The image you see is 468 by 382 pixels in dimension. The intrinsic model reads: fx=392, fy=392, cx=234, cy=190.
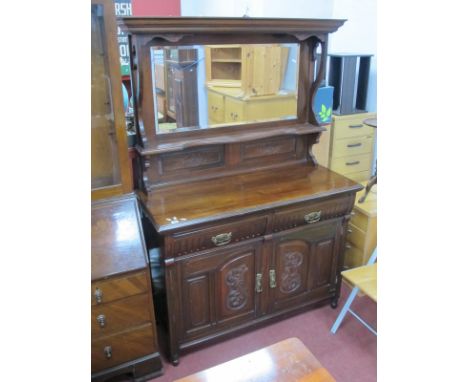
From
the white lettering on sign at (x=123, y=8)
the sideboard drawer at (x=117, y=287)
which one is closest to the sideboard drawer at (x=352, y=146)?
the sideboard drawer at (x=117, y=287)

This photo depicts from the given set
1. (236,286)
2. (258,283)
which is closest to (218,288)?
(236,286)

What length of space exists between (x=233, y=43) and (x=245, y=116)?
0.35 m

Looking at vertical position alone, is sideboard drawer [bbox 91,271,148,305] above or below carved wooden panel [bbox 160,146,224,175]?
below

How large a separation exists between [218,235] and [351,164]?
4.94 feet

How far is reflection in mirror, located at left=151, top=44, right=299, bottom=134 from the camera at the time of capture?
1.71 m

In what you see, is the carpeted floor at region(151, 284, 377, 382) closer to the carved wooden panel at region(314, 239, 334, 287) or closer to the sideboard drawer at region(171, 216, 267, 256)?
the carved wooden panel at region(314, 239, 334, 287)

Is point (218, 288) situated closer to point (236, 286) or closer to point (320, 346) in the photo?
point (236, 286)

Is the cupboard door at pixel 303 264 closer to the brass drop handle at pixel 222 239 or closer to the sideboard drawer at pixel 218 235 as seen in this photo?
the sideboard drawer at pixel 218 235

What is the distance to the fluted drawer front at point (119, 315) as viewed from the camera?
146 centimetres

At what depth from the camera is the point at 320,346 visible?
1885mm

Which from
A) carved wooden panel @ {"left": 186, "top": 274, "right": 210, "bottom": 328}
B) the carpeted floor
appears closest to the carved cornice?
carved wooden panel @ {"left": 186, "top": 274, "right": 210, "bottom": 328}
